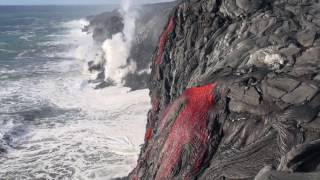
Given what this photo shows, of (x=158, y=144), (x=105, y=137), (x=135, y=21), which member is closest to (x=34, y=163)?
(x=105, y=137)

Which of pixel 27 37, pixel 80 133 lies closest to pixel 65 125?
pixel 80 133

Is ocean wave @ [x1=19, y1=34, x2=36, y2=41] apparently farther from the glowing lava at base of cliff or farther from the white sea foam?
the glowing lava at base of cliff

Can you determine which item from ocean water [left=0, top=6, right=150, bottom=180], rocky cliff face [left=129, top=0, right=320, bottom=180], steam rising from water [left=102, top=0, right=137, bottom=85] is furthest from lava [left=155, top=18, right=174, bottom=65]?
steam rising from water [left=102, top=0, right=137, bottom=85]

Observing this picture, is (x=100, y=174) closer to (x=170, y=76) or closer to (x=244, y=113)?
(x=170, y=76)

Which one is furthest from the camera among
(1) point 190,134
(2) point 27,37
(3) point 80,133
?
(2) point 27,37

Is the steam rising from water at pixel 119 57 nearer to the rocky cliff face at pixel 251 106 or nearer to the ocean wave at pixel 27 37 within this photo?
the rocky cliff face at pixel 251 106

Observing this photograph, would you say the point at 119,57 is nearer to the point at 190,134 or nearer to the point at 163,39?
the point at 163,39
